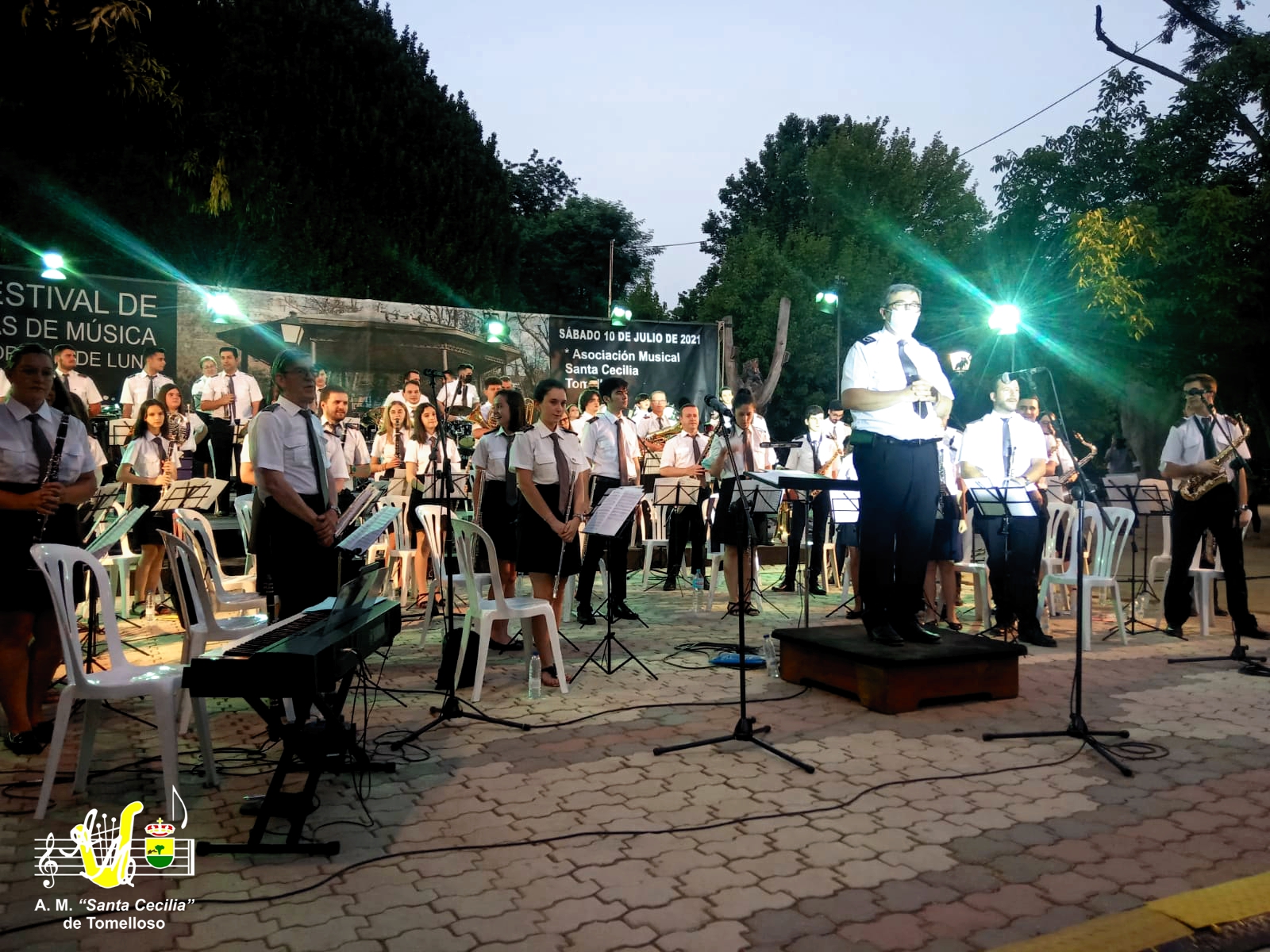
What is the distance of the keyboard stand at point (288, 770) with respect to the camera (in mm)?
3639

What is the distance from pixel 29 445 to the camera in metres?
5.02

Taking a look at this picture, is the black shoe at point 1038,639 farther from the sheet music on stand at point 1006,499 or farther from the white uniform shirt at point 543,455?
the white uniform shirt at point 543,455

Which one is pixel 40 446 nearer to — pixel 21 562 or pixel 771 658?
pixel 21 562

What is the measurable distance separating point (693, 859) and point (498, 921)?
0.83m

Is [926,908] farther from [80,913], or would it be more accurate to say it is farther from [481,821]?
[80,913]

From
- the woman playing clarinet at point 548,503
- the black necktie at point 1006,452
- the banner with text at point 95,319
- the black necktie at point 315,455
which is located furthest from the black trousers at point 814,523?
the banner with text at point 95,319

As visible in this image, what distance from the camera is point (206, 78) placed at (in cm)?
1287

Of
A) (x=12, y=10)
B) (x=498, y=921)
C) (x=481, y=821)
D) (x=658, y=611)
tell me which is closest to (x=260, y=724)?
(x=481, y=821)

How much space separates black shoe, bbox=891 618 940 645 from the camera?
6.18 m

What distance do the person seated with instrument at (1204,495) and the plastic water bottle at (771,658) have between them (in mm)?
3921

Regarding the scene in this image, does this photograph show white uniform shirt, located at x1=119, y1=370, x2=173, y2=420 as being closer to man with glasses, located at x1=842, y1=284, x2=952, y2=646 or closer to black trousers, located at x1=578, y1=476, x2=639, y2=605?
black trousers, located at x1=578, y1=476, x2=639, y2=605

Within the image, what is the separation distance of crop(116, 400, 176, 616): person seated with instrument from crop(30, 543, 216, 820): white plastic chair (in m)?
5.63

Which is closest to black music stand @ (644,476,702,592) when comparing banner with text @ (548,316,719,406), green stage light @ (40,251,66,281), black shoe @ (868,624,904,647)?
black shoe @ (868,624,904,647)

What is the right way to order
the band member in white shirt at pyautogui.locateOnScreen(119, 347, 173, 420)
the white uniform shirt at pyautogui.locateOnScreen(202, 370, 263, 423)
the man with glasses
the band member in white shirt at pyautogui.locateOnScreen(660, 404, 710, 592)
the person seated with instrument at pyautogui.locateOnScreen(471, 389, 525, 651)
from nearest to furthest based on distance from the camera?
1. the man with glasses
2. the person seated with instrument at pyautogui.locateOnScreen(471, 389, 525, 651)
3. the band member in white shirt at pyautogui.locateOnScreen(660, 404, 710, 592)
4. the band member in white shirt at pyautogui.locateOnScreen(119, 347, 173, 420)
5. the white uniform shirt at pyautogui.locateOnScreen(202, 370, 263, 423)
